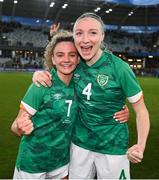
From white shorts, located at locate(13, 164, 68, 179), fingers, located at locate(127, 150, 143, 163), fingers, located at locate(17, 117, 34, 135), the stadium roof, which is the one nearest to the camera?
fingers, located at locate(127, 150, 143, 163)

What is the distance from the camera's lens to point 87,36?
391 cm

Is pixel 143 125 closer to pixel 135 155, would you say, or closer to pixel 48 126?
pixel 135 155

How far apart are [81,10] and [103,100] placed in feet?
210

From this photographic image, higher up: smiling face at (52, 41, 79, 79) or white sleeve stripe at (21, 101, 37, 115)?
smiling face at (52, 41, 79, 79)

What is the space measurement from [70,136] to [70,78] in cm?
55

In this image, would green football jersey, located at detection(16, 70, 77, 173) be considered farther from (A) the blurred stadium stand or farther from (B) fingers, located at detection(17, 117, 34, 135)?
(A) the blurred stadium stand

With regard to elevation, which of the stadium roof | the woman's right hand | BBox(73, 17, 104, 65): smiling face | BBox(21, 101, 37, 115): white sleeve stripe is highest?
the stadium roof

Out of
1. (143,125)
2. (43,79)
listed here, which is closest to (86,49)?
(43,79)

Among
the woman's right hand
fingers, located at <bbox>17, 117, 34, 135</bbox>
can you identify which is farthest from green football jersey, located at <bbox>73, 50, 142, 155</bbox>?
fingers, located at <bbox>17, 117, 34, 135</bbox>

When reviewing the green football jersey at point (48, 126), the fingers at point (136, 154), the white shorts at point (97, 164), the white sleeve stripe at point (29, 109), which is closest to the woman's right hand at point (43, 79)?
the green football jersey at point (48, 126)

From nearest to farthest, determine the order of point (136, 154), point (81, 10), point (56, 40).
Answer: point (136, 154) < point (56, 40) < point (81, 10)

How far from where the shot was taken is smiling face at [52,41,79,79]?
3.99 metres

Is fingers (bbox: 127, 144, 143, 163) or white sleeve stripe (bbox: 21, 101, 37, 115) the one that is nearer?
fingers (bbox: 127, 144, 143, 163)

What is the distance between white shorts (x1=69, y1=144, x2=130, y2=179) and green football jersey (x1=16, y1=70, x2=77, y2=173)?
0.44 feet
